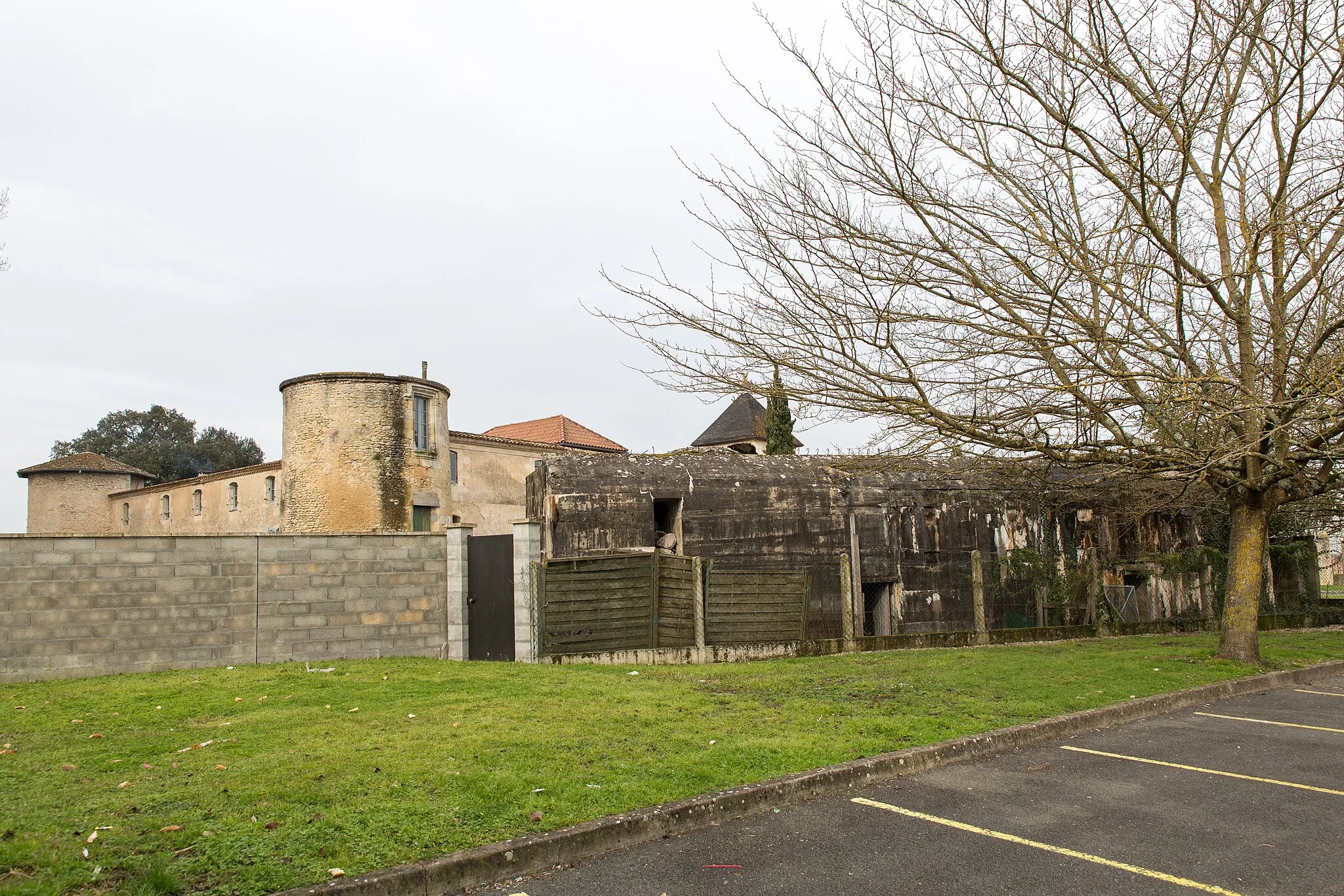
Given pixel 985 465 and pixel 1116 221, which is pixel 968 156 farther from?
pixel 985 465

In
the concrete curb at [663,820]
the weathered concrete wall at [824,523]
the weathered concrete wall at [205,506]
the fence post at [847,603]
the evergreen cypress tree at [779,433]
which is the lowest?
the concrete curb at [663,820]

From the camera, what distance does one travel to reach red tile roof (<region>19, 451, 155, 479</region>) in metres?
44.0

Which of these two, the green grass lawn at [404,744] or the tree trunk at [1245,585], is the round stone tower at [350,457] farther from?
the tree trunk at [1245,585]

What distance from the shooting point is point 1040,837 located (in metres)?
5.25

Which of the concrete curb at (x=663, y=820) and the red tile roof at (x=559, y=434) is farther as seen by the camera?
the red tile roof at (x=559, y=434)

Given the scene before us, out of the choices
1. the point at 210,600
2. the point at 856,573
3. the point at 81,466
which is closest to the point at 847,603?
the point at 856,573

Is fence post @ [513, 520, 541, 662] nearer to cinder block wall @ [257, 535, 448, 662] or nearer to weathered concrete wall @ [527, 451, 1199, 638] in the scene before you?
cinder block wall @ [257, 535, 448, 662]

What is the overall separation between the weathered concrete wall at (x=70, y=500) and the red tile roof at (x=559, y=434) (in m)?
18.9

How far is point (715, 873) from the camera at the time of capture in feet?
15.5

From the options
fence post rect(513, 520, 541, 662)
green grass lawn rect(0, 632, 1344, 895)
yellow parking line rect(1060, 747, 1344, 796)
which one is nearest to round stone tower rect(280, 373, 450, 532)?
fence post rect(513, 520, 541, 662)

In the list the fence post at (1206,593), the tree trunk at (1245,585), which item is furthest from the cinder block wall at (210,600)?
the fence post at (1206,593)

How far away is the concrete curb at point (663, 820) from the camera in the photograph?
14.5 feet

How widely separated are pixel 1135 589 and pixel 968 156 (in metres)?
12.3

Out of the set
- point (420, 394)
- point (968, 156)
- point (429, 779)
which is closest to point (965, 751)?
point (429, 779)
